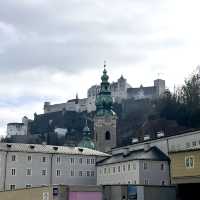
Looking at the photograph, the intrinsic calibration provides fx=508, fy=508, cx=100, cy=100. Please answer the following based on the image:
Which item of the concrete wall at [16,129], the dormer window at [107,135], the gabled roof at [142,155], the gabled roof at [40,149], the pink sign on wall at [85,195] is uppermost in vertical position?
the concrete wall at [16,129]

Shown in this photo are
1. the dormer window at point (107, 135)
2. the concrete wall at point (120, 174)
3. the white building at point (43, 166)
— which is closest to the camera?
the concrete wall at point (120, 174)

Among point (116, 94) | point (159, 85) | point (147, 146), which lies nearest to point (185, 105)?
point (147, 146)

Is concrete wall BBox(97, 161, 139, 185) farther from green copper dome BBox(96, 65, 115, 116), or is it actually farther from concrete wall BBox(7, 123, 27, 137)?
concrete wall BBox(7, 123, 27, 137)

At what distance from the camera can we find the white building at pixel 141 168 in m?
66.7

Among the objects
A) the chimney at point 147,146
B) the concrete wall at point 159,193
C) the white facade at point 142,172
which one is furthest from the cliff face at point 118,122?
the concrete wall at point 159,193

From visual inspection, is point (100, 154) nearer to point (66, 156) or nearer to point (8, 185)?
point (66, 156)

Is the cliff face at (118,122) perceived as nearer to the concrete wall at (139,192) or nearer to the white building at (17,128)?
the white building at (17,128)

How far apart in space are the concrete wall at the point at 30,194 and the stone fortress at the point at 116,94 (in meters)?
103

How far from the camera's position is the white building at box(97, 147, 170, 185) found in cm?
6669

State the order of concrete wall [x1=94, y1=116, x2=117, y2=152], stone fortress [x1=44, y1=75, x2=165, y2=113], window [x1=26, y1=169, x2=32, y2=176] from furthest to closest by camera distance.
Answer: stone fortress [x1=44, y1=75, x2=165, y2=113] < concrete wall [x1=94, y1=116, x2=117, y2=152] < window [x1=26, y1=169, x2=32, y2=176]

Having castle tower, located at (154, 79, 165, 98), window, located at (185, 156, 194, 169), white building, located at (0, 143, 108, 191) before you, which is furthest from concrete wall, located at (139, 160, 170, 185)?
castle tower, located at (154, 79, 165, 98)

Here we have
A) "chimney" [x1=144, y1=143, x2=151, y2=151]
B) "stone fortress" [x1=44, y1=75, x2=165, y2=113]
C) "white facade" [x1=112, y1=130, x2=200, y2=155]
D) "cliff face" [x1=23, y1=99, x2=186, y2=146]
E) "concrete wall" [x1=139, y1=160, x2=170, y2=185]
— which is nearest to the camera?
"white facade" [x1=112, y1=130, x2=200, y2=155]

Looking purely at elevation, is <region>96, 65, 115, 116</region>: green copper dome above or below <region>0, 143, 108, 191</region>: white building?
above

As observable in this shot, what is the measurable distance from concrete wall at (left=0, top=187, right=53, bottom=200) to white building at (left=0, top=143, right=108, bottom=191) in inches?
420
